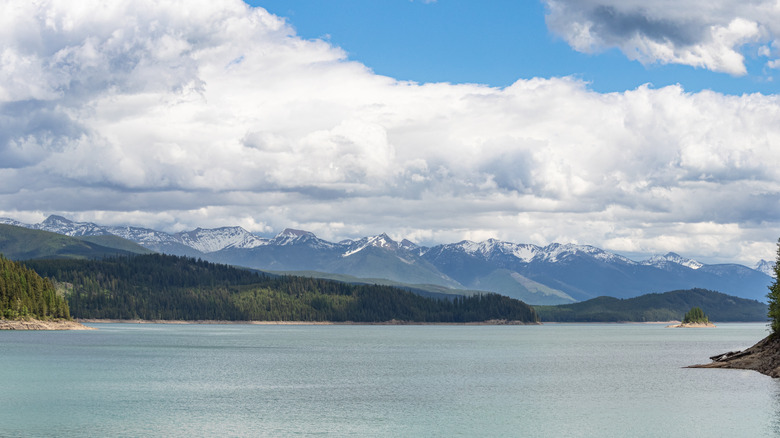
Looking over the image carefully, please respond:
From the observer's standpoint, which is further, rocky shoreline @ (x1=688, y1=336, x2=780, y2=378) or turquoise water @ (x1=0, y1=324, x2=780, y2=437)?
rocky shoreline @ (x1=688, y1=336, x2=780, y2=378)

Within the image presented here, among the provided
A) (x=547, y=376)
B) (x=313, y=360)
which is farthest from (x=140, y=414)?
(x=313, y=360)

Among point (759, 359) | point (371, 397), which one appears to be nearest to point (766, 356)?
point (759, 359)

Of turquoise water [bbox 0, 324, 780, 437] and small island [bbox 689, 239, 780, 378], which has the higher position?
small island [bbox 689, 239, 780, 378]

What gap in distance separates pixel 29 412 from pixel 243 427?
827 inches

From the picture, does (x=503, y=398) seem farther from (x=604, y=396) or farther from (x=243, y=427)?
(x=243, y=427)

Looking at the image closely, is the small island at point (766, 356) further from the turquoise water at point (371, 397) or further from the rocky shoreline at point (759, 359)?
the turquoise water at point (371, 397)

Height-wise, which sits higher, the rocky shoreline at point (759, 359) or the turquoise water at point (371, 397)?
the rocky shoreline at point (759, 359)

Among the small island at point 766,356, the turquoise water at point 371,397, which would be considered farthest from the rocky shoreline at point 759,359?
the turquoise water at point 371,397

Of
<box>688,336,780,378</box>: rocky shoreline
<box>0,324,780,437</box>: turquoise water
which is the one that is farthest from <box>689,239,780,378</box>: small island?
<box>0,324,780,437</box>: turquoise water

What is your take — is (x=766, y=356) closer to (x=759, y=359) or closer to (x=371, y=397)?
(x=759, y=359)

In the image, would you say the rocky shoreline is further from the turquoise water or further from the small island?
the turquoise water

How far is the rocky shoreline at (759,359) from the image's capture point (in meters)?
Answer: 107

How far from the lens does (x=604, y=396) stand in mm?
87125

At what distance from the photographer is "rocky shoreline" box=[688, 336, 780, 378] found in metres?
107
